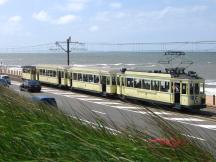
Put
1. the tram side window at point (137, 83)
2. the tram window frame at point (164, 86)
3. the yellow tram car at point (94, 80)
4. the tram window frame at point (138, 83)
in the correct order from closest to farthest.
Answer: the tram window frame at point (164, 86) → the tram window frame at point (138, 83) → the tram side window at point (137, 83) → the yellow tram car at point (94, 80)

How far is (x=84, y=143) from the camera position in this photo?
12.7ft

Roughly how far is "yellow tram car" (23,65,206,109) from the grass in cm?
2394

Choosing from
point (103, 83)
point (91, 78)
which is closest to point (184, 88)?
point (103, 83)

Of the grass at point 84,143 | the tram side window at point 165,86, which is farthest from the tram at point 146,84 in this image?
the grass at point 84,143

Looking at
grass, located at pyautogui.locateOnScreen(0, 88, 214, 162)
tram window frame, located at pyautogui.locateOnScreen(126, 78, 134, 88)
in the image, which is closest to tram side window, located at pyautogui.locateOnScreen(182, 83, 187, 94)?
tram window frame, located at pyautogui.locateOnScreen(126, 78, 134, 88)

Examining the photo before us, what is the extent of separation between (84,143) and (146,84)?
2786cm

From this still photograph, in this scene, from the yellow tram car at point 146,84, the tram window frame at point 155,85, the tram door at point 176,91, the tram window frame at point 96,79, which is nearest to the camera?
the yellow tram car at point 146,84

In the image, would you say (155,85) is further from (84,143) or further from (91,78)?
(84,143)

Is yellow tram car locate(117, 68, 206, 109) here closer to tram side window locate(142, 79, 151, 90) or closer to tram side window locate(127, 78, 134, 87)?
tram side window locate(142, 79, 151, 90)

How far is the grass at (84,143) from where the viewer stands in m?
3.77

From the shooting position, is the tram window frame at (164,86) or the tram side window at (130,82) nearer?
the tram window frame at (164,86)

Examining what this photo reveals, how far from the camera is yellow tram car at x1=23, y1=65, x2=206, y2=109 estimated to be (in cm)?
2844

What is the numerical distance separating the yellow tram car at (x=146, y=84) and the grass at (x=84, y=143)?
942 inches

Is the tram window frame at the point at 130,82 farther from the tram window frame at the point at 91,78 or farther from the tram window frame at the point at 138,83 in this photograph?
the tram window frame at the point at 91,78
